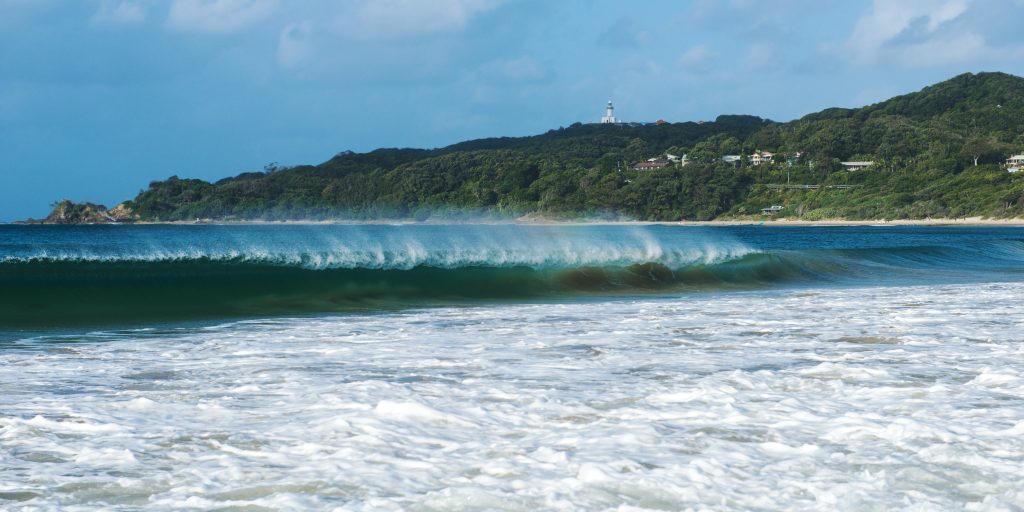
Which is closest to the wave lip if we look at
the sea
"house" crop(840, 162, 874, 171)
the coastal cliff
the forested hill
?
the sea

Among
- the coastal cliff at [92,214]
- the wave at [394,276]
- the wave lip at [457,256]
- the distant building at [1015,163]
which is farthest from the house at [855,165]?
the wave lip at [457,256]

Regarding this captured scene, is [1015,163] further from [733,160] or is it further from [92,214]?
[92,214]

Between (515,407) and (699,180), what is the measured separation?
5377 inches

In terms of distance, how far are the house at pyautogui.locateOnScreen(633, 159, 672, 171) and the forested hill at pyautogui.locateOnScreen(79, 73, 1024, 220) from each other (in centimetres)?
265

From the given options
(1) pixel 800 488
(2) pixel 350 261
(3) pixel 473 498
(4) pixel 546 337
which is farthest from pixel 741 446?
(2) pixel 350 261

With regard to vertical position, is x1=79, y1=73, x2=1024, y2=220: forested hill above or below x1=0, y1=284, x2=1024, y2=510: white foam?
above

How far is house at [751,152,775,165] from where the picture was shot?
15516cm

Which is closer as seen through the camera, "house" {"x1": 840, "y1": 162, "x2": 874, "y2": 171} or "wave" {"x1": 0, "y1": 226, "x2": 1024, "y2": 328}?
"wave" {"x1": 0, "y1": 226, "x2": 1024, "y2": 328}

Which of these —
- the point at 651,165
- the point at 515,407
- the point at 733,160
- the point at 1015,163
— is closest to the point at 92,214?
the point at 651,165

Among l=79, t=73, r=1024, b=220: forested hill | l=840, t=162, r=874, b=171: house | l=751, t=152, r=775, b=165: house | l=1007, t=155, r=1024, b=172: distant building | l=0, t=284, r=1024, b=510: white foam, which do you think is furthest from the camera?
l=751, t=152, r=775, b=165: house

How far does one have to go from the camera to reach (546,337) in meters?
10.2

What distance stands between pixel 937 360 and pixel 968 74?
214652mm

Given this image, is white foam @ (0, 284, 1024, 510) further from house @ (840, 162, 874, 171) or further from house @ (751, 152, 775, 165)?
house @ (751, 152, 775, 165)

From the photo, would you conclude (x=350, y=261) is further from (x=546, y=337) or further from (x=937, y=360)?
(x=937, y=360)
